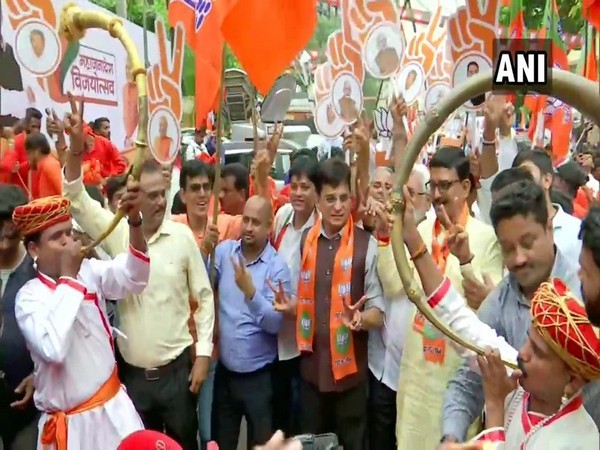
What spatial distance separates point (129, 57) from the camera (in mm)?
3232

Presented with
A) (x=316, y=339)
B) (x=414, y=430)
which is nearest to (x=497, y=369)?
(x=414, y=430)

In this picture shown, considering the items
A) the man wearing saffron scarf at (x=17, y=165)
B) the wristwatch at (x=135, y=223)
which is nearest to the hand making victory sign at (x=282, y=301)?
the wristwatch at (x=135, y=223)

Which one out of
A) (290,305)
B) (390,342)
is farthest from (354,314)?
(290,305)

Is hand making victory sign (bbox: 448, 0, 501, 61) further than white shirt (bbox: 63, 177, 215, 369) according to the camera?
Answer: Yes

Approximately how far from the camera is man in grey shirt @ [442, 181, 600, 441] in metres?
2.52

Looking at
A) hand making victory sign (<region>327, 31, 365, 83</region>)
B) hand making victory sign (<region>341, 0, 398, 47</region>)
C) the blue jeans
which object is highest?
hand making victory sign (<region>341, 0, 398, 47</region>)

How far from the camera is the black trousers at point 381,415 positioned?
13.2 feet

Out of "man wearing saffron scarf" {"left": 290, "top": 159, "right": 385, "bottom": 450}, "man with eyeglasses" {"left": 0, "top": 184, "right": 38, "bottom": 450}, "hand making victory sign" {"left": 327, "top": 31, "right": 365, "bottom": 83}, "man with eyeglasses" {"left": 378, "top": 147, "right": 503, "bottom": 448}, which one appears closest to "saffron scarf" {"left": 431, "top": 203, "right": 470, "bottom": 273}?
"man with eyeglasses" {"left": 378, "top": 147, "right": 503, "bottom": 448}

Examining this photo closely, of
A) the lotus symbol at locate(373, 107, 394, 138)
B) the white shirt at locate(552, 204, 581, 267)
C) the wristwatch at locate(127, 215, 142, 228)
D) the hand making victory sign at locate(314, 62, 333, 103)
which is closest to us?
the white shirt at locate(552, 204, 581, 267)

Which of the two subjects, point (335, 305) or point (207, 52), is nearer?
point (335, 305)

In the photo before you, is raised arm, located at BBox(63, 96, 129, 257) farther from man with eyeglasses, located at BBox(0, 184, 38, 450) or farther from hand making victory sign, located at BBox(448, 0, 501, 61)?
hand making victory sign, located at BBox(448, 0, 501, 61)

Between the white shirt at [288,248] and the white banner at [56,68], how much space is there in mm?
1229

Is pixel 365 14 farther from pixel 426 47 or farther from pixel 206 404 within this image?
pixel 206 404

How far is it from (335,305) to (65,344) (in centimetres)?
148
